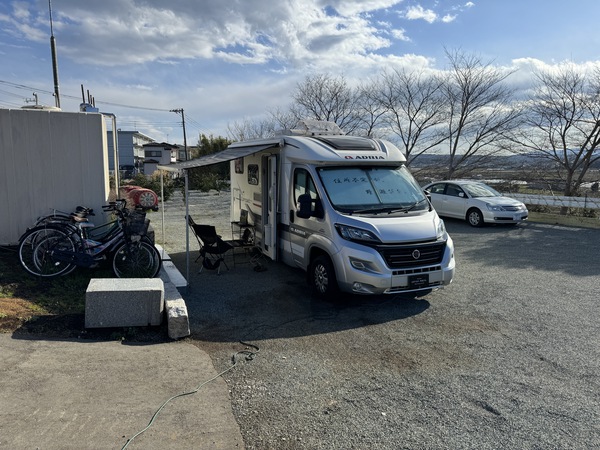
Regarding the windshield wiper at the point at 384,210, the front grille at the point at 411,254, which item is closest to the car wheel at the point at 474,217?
the windshield wiper at the point at 384,210

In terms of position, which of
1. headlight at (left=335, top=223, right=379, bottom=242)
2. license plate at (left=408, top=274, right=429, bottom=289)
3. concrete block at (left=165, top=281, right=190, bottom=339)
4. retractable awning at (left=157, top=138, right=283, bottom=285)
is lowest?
concrete block at (left=165, top=281, right=190, bottom=339)

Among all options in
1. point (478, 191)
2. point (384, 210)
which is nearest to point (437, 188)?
point (478, 191)

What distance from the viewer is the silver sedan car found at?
43.6 feet

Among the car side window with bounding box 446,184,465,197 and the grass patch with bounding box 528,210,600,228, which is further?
the car side window with bounding box 446,184,465,197

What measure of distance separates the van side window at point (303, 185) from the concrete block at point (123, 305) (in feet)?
8.82

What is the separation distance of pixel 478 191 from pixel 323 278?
991cm

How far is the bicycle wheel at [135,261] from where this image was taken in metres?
6.54

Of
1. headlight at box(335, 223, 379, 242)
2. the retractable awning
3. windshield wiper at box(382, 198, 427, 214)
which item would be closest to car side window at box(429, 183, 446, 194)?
the retractable awning

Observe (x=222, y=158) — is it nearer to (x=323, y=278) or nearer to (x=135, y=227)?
(x=135, y=227)

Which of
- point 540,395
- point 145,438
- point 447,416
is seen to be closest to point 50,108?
point 145,438

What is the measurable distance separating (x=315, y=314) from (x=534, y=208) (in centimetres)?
1355

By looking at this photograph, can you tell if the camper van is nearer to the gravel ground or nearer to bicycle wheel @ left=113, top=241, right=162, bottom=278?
the gravel ground

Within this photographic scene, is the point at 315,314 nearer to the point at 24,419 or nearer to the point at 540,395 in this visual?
the point at 540,395

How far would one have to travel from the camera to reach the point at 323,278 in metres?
Answer: 6.24
